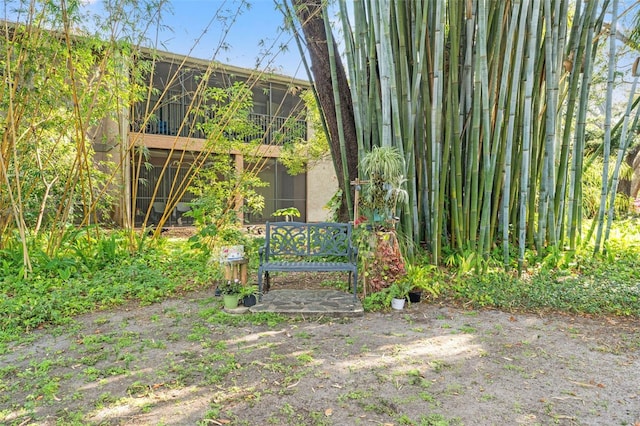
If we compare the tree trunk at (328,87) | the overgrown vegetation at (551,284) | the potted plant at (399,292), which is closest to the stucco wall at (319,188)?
the tree trunk at (328,87)

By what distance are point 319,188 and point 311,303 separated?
23.3 ft

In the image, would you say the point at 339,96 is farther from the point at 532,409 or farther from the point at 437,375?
the point at 532,409

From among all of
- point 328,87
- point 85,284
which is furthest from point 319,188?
point 85,284

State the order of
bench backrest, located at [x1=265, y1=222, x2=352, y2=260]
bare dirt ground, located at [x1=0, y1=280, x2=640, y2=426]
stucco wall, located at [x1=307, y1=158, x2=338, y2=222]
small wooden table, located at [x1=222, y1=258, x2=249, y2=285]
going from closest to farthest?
1. bare dirt ground, located at [x1=0, y1=280, x2=640, y2=426]
2. small wooden table, located at [x1=222, y1=258, x2=249, y2=285]
3. bench backrest, located at [x1=265, y1=222, x2=352, y2=260]
4. stucco wall, located at [x1=307, y1=158, x2=338, y2=222]

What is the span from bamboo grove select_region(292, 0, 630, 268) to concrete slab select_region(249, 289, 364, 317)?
946mm

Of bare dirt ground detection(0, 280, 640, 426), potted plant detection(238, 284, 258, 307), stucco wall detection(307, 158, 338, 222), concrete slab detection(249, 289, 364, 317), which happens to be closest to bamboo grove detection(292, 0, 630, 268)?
concrete slab detection(249, 289, 364, 317)

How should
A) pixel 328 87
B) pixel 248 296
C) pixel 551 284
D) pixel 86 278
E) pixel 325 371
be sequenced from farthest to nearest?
pixel 328 87, pixel 86 278, pixel 551 284, pixel 248 296, pixel 325 371

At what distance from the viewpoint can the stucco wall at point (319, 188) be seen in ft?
31.6

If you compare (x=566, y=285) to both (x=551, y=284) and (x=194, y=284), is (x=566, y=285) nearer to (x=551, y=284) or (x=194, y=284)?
(x=551, y=284)

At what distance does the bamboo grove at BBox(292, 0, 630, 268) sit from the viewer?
3.15 metres

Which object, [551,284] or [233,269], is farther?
[551,284]

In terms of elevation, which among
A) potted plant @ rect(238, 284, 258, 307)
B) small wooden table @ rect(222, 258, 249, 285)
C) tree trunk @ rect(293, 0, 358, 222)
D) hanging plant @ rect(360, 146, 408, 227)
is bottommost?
potted plant @ rect(238, 284, 258, 307)

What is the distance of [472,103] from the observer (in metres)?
3.38

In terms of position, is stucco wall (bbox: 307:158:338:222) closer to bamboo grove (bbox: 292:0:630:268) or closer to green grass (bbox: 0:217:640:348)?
green grass (bbox: 0:217:640:348)
